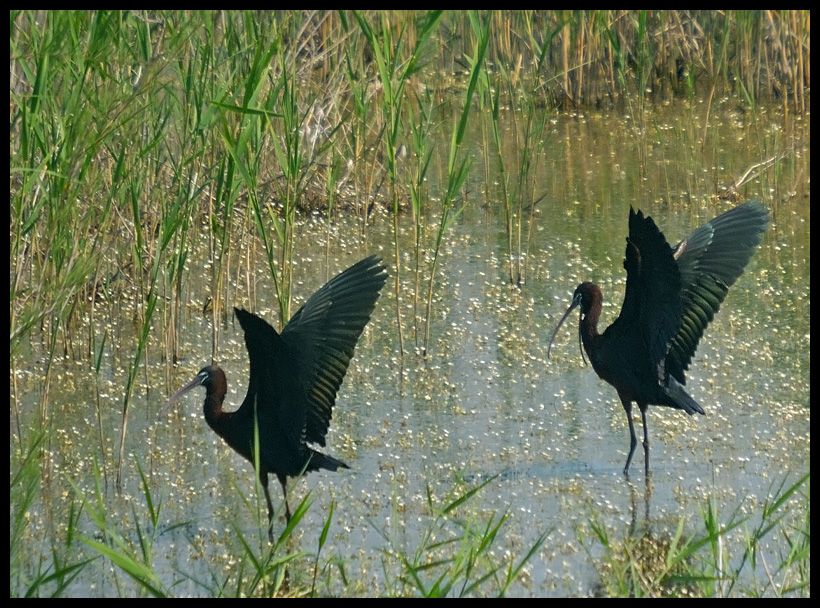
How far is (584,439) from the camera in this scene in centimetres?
595

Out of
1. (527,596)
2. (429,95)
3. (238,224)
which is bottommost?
(527,596)

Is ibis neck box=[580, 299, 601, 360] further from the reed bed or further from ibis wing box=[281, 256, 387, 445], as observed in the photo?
ibis wing box=[281, 256, 387, 445]

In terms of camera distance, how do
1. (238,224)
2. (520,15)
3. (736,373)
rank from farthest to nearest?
1. (520,15)
2. (238,224)
3. (736,373)

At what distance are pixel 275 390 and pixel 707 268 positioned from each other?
1.74 meters

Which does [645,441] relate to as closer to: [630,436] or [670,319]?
[630,436]

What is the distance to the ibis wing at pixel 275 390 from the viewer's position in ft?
16.0

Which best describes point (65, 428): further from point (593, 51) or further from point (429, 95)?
point (593, 51)

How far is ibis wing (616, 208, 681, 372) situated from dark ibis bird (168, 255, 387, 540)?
0.88 meters

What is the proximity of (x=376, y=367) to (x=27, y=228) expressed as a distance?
2.02 metres

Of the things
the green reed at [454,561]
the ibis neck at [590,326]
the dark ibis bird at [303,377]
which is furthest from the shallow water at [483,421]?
the ibis neck at [590,326]

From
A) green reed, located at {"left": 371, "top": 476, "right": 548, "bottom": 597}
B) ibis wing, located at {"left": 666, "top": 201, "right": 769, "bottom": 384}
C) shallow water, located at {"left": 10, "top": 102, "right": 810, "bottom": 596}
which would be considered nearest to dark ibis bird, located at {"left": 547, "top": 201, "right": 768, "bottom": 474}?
ibis wing, located at {"left": 666, "top": 201, "right": 769, "bottom": 384}

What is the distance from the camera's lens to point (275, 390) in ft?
16.5

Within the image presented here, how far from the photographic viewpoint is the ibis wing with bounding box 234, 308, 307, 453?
486 centimetres
